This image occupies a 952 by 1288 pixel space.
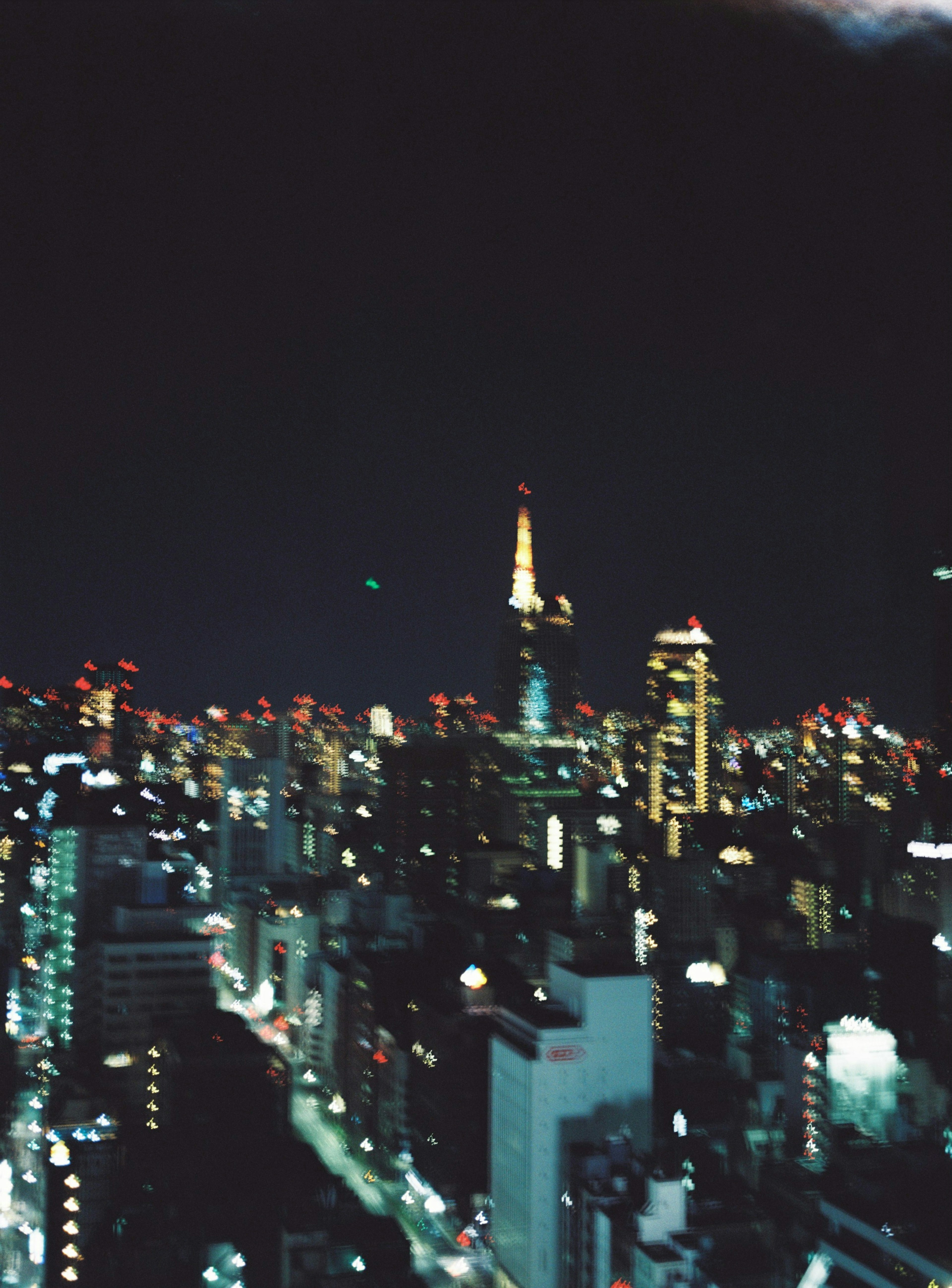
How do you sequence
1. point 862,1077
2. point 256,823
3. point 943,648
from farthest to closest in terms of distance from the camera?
1. point 256,823
2. point 943,648
3. point 862,1077

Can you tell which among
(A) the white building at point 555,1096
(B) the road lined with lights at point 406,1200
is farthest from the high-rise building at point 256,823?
(A) the white building at point 555,1096

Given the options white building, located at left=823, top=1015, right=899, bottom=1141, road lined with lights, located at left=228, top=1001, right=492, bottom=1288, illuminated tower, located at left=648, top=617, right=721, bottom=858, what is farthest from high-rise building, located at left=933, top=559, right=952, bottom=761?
road lined with lights, located at left=228, top=1001, right=492, bottom=1288

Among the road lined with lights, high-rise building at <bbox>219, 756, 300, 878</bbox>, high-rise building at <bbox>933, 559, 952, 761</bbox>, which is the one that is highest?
high-rise building at <bbox>933, 559, 952, 761</bbox>

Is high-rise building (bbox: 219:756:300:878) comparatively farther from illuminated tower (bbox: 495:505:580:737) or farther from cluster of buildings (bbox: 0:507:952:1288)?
illuminated tower (bbox: 495:505:580:737)

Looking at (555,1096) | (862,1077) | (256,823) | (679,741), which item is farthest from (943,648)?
(256,823)

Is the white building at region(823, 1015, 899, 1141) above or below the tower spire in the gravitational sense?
below

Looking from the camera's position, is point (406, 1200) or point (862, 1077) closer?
point (406, 1200)

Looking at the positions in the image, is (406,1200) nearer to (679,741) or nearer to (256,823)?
(256,823)
